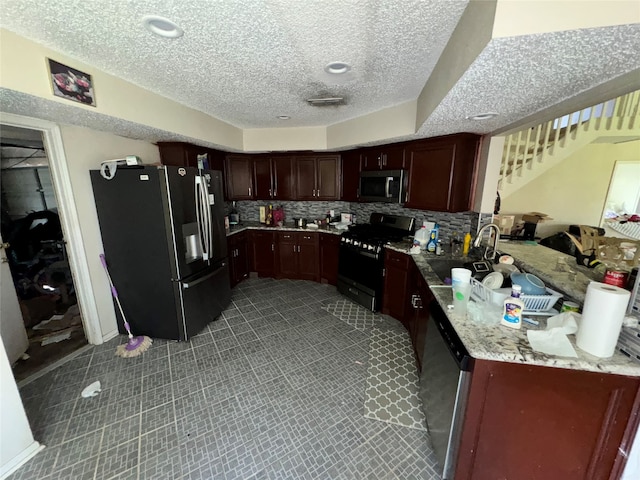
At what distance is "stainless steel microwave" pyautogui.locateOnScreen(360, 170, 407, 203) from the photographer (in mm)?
3000

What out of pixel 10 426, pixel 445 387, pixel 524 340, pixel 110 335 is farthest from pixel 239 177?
pixel 524 340

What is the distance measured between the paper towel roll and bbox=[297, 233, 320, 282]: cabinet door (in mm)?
3084

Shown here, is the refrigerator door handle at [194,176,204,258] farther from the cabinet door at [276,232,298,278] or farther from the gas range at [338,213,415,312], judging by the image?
the gas range at [338,213,415,312]

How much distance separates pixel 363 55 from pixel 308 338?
2.51 m

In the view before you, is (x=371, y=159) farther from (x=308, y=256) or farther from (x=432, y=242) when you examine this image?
(x=308, y=256)

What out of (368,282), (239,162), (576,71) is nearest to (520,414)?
(576,71)

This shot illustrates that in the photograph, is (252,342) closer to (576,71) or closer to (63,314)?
(63,314)

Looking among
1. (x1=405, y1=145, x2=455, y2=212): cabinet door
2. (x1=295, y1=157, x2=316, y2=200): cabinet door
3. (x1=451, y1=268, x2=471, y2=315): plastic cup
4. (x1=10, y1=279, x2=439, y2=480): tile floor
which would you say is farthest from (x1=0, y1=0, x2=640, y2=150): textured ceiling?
(x1=10, y1=279, x2=439, y2=480): tile floor

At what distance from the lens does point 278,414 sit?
179cm

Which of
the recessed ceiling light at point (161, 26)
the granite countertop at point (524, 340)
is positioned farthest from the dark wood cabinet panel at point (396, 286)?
the recessed ceiling light at point (161, 26)

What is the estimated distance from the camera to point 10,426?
4.68 ft

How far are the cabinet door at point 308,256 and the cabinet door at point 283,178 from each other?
0.73 m

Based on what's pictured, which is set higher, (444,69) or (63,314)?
(444,69)

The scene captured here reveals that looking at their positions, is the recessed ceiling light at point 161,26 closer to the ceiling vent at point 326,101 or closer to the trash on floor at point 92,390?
the ceiling vent at point 326,101
